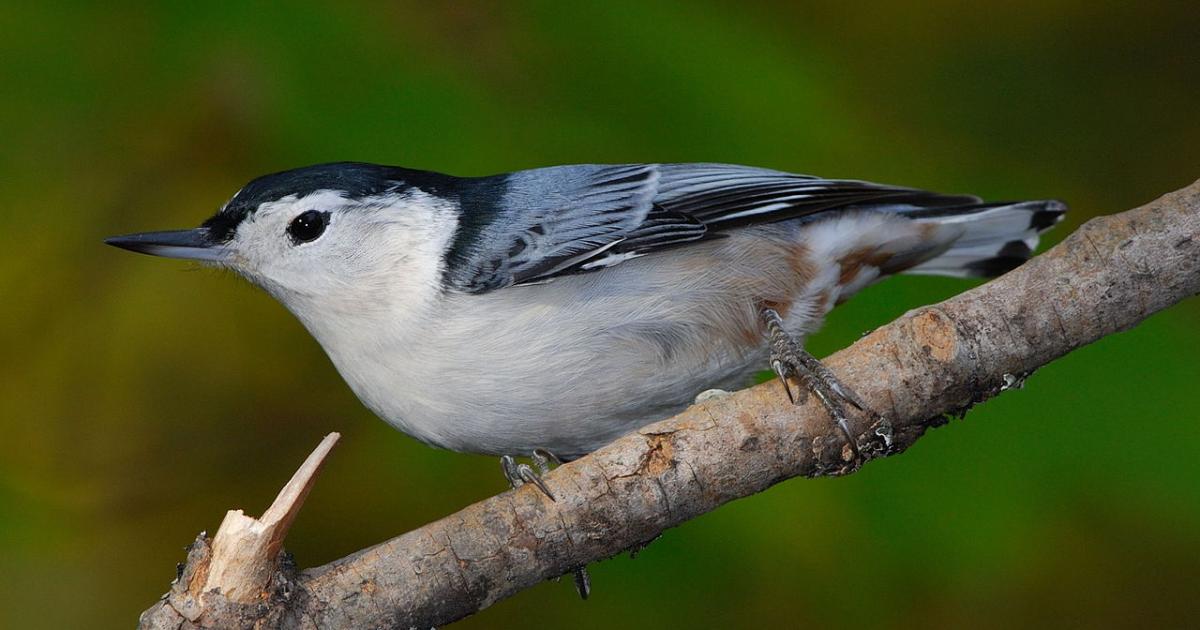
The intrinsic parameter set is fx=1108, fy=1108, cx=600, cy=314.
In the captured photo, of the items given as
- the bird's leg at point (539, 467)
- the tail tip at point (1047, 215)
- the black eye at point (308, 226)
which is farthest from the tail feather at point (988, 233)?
the black eye at point (308, 226)

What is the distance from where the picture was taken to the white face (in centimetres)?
198

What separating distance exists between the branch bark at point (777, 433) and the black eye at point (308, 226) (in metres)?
0.66

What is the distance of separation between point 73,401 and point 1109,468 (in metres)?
2.11

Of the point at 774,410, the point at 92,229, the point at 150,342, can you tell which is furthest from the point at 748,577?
the point at 92,229

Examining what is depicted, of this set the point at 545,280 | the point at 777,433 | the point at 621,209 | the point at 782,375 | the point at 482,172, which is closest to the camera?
the point at 777,433

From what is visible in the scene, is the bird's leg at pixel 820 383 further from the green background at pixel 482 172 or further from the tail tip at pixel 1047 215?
the tail tip at pixel 1047 215

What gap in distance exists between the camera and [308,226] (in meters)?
2.01

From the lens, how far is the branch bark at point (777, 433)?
1.57 meters

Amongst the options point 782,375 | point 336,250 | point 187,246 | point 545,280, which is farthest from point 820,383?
point 187,246

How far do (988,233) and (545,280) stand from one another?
3.45 ft

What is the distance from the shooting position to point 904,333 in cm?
173

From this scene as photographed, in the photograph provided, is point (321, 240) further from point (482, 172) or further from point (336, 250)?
point (482, 172)

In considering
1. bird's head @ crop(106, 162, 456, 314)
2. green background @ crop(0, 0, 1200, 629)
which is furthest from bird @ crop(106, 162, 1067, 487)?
green background @ crop(0, 0, 1200, 629)

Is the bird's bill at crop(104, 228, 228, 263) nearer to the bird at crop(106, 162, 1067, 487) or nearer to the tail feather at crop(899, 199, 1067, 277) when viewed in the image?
the bird at crop(106, 162, 1067, 487)
